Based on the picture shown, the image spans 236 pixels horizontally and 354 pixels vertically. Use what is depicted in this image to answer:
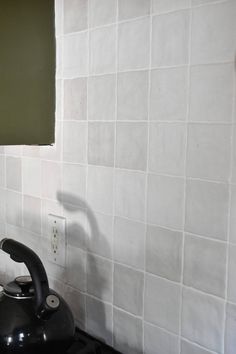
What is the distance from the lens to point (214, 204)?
0.81 metres

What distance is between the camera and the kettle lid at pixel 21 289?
94 cm

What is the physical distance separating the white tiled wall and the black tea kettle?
165mm

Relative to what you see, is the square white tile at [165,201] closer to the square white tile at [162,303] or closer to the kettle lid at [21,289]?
the square white tile at [162,303]

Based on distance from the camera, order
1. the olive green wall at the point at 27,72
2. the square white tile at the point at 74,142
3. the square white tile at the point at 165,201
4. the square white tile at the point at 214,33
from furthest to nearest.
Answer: the olive green wall at the point at 27,72
the square white tile at the point at 74,142
the square white tile at the point at 165,201
the square white tile at the point at 214,33

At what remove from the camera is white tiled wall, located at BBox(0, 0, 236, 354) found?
0.80 meters

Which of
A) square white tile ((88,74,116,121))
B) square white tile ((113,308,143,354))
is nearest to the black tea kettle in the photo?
square white tile ((113,308,143,354))

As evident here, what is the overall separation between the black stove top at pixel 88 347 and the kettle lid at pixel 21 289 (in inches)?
6.7

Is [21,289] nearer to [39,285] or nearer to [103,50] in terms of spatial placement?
[39,285]

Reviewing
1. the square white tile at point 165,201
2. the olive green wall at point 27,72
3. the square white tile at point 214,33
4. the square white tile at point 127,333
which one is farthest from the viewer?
the olive green wall at point 27,72

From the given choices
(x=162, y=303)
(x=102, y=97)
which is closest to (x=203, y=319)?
(x=162, y=303)

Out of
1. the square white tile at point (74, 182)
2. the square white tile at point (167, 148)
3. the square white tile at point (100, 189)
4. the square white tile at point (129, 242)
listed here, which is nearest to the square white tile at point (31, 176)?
the square white tile at point (74, 182)

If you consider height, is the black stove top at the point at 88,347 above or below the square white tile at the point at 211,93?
below

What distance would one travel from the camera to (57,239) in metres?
1.19

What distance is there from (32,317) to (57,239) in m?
0.31
